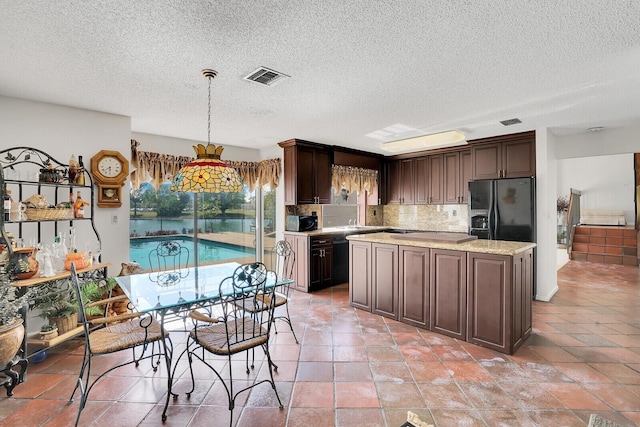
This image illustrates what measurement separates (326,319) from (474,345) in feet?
5.09

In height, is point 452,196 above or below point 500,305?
above

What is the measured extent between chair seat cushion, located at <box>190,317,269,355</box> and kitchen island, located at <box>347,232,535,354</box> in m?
1.84

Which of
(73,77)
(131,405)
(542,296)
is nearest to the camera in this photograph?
(131,405)

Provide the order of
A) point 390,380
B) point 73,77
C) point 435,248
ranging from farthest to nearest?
point 435,248
point 73,77
point 390,380

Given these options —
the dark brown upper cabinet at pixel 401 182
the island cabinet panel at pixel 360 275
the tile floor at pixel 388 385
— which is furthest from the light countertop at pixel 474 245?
the dark brown upper cabinet at pixel 401 182

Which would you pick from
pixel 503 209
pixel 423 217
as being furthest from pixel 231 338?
pixel 423 217

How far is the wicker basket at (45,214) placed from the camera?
2740 mm

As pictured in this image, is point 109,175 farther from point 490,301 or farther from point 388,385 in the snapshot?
point 490,301

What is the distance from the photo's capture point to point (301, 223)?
5.23 meters

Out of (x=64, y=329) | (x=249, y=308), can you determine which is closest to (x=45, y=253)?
(x=64, y=329)

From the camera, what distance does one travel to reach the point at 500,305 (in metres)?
2.83

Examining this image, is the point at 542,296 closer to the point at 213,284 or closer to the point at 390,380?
the point at 390,380

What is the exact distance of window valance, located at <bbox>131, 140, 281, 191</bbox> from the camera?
172 inches

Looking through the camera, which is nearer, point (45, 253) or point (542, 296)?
point (45, 253)
